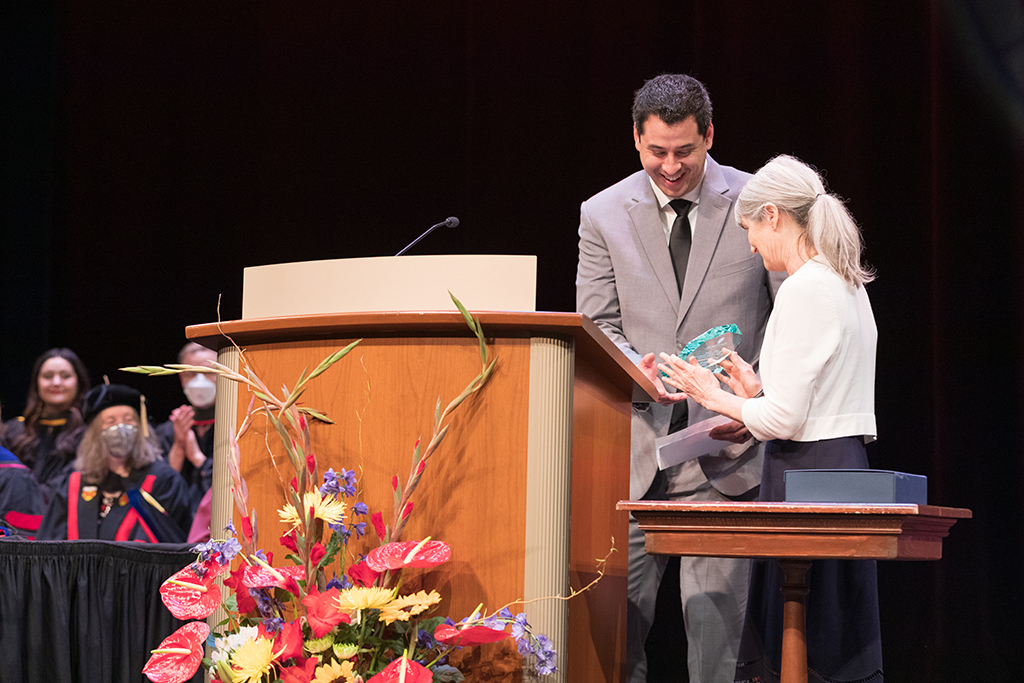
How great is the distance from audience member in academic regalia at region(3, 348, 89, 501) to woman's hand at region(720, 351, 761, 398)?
10.9 ft

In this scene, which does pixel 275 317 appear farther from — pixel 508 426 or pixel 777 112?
pixel 777 112

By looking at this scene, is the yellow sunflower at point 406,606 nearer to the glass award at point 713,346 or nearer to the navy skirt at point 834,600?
the navy skirt at point 834,600

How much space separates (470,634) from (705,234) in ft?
5.23

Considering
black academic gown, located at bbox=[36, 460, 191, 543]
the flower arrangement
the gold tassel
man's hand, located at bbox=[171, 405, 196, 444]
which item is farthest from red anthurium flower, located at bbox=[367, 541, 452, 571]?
man's hand, located at bbox=[171, 405, 196, 444]

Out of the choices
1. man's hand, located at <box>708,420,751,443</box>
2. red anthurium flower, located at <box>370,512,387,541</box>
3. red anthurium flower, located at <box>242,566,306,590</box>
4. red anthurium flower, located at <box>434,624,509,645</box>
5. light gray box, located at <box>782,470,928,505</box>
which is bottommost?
red anthurium flower, located at <box>434,624,509,645</box>

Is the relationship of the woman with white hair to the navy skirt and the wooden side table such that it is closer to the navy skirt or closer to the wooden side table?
the navy skirt

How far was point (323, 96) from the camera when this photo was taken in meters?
5.09

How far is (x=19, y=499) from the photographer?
175 inches

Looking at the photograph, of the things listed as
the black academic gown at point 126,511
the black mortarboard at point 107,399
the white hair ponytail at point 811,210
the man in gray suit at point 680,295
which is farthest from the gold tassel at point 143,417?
the white hair ponytail at point 811,210

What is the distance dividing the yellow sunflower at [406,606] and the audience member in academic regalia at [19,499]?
3413 mm

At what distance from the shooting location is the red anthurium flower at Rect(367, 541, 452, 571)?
1499 mm

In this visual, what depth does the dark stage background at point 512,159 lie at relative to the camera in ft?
12.3

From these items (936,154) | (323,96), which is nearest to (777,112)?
(936,154)

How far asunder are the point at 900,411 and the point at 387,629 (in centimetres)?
274
